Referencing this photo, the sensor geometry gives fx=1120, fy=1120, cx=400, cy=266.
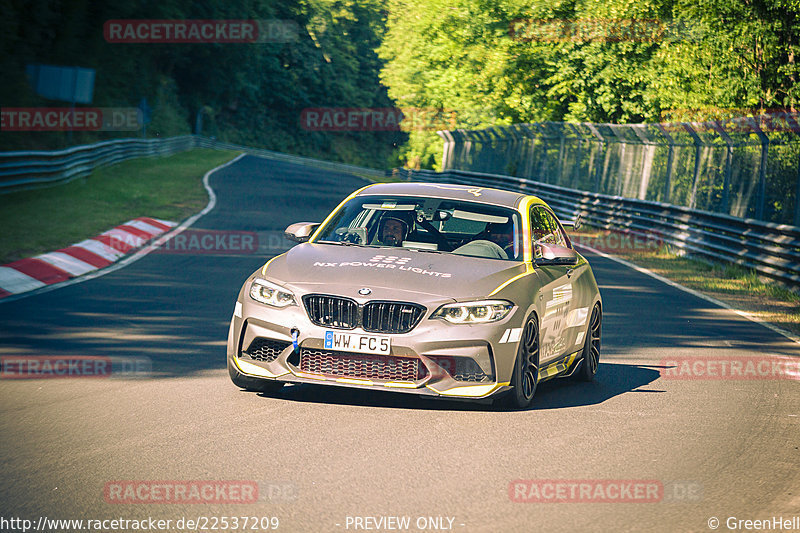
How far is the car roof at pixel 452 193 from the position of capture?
30.1ft

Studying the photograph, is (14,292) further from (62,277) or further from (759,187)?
(759,187)

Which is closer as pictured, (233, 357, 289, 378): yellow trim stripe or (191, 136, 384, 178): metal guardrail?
(233, 357, 289, 378): yellow trim stripe

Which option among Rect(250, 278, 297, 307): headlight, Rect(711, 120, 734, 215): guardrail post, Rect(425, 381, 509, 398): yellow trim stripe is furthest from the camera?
Rect(711, 120, 734, 215): guardrail post

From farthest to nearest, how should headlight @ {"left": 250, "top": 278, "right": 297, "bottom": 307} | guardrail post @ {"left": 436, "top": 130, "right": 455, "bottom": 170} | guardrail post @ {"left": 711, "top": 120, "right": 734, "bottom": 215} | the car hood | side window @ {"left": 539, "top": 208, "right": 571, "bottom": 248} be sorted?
guardrail post @ {"left": 436, "top": 130, "right": 455, "bottom": 170}
guardrail post @ {"left": 711, "top": 120, "right": 734, "bottom": 215}
side window @ {"left": 539, "top": 208, "right": 571, "bottom": 248}
headlight @ {"left": 250, "top": 278, "right": 297, "bottom": 307}
the car hood

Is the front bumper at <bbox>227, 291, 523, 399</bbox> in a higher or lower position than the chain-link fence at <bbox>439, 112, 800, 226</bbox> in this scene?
lower

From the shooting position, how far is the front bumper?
7.43 m

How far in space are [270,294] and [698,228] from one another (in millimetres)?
17224

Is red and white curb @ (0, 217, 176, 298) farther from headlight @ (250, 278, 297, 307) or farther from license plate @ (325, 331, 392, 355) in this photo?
license plate @ (325, 331, 392, 355)

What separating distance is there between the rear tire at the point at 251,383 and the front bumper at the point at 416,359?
30cm

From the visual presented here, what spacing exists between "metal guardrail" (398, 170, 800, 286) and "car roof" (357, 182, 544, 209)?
9.62m

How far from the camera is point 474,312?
7.61m

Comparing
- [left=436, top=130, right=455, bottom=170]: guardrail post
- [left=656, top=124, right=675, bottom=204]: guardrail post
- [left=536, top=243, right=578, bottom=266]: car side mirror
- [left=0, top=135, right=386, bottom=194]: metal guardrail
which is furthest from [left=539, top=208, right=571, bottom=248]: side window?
[left=436, top=130, right=455, bottom=170]: guardrail post

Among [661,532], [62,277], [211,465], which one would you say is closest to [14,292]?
[62,277]

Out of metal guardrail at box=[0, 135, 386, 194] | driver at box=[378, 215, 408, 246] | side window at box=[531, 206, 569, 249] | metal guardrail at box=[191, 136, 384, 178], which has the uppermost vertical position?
side window at box=[531, 206, 569, 249]
